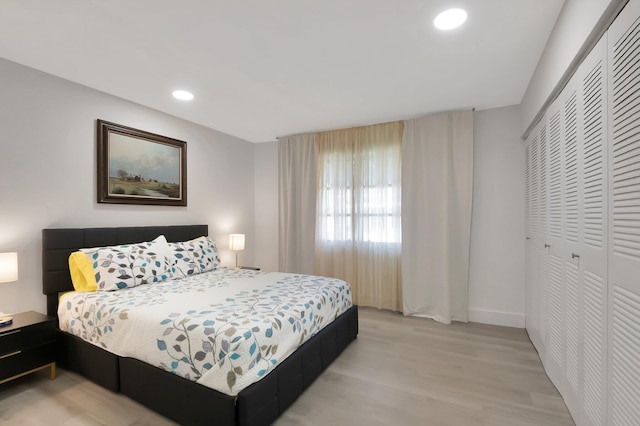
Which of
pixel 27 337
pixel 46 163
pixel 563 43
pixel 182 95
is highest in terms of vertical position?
pixel 182 95

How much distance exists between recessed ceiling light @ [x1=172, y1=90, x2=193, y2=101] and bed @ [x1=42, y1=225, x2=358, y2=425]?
4.93 ft

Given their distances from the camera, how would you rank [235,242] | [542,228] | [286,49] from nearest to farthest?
[286,49] → [542,228] → [235,242]

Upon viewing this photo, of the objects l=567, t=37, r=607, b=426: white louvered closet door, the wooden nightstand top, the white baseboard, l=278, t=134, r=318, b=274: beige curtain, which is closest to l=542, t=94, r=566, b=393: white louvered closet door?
l=567, t=37, r=607, b=426: white louvered closet door

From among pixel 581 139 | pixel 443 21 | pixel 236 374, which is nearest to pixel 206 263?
pixel 236 374

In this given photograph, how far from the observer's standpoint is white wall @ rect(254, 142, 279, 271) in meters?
4.82

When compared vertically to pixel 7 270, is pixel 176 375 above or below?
below

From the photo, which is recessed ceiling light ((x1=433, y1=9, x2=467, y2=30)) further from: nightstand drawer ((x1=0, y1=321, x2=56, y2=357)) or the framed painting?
nightstand drawer ((x1=0, y1=321, x2=56, y2=357))

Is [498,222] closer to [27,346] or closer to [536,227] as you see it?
[536,227]

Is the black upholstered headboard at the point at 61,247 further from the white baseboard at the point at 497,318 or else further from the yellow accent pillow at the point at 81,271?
the white baseboard at the point at 497,318

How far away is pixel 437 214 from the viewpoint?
3.53 meters

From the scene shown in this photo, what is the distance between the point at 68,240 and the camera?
2.60 meters

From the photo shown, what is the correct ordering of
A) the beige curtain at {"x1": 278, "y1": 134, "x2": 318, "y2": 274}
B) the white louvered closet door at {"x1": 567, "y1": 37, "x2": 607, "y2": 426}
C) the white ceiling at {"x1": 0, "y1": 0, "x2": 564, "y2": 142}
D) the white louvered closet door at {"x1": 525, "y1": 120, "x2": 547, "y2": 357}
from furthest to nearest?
the beige curtain at {"x1": 278, "y1": 134, "x2": 318, "y2": 274} < the white louvered closet door at {"x1": 525, "y1": 120, "x2": 547, "y2": 357} < the white ceiling at {"x1": 0, "y1": 0, "x2": 564, "y2": 142} < the white louvered closet door at {"x1": 567, "y1": 37, "x2": 607, "y2": 426}

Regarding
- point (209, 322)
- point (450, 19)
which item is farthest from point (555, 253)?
point (209, 322)

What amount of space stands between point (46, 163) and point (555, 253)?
4.20 meters
